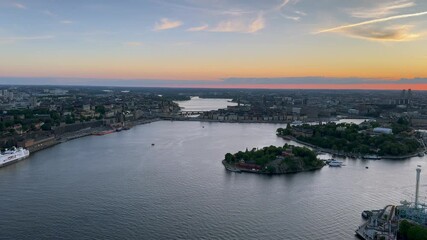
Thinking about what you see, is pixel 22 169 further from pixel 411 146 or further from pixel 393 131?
pixel 393 131

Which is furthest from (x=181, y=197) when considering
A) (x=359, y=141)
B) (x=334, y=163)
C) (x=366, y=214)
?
(x=359, y=141)

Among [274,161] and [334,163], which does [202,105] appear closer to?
[334,163]

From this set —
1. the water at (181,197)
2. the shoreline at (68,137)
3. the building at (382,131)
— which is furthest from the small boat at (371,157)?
the shoreline at (68,137)

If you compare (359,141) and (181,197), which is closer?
(181,197)

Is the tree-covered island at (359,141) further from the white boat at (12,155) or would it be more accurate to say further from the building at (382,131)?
the white boat at (12,155)

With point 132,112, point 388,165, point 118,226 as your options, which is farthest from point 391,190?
point 132,112

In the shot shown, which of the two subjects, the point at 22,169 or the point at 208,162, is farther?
the point at 208,162

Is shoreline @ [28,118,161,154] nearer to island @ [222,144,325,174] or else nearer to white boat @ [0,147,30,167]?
white boat @ [0,147,30,167]
